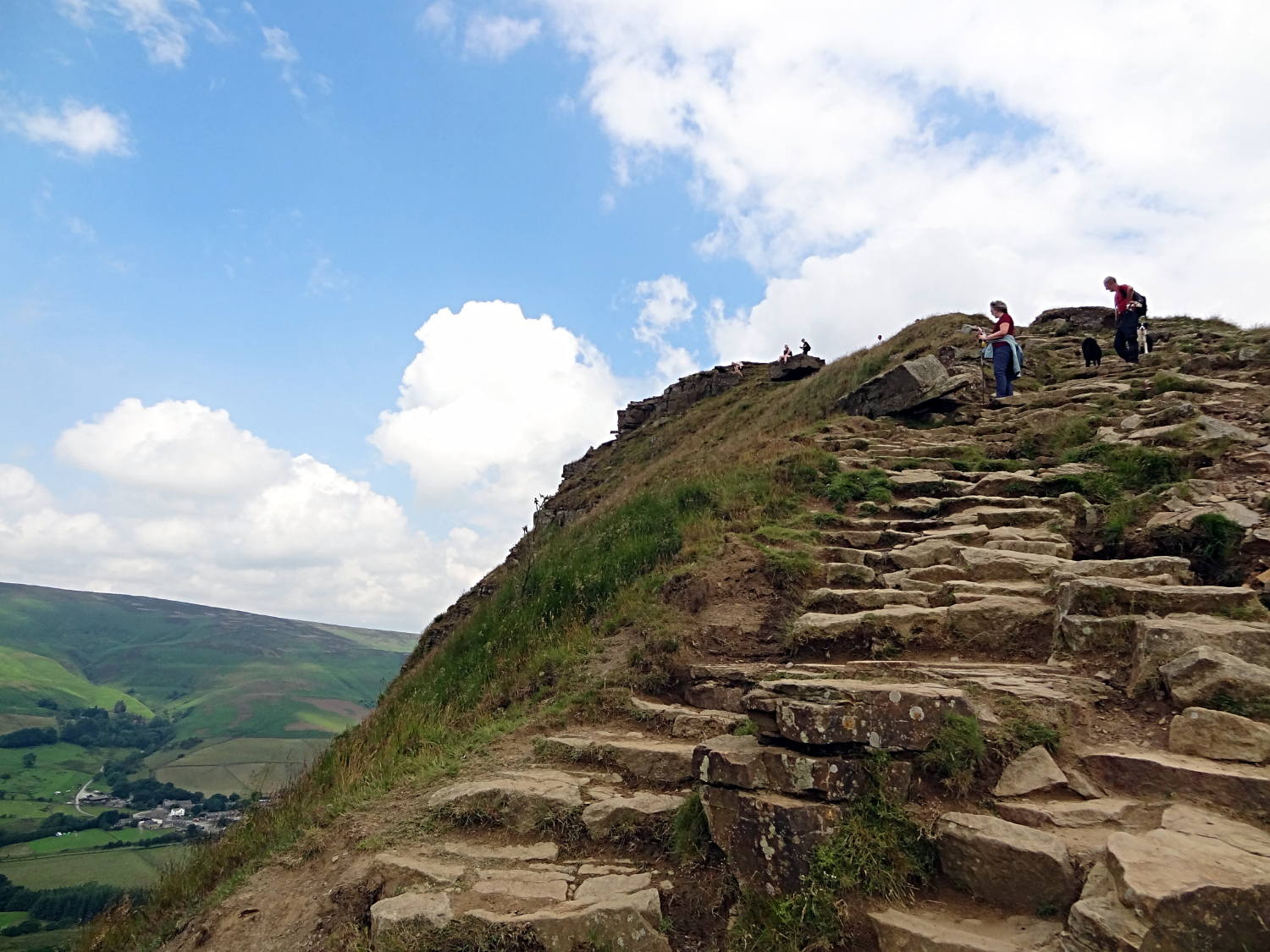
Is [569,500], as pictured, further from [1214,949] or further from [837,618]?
[1214,949]

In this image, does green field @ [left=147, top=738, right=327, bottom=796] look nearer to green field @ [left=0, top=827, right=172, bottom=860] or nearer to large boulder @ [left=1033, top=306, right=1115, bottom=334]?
green field @ [left=0, top=827, right=172, bottom=860]

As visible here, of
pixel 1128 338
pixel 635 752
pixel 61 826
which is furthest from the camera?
pixel 61 826

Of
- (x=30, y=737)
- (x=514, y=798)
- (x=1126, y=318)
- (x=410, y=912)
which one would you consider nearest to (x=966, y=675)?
(x=514, y=798)

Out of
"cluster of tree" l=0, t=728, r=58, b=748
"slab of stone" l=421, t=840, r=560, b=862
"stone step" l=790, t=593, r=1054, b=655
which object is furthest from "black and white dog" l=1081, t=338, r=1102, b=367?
"cluster of tree" l=0, t=728, r=58, b=748

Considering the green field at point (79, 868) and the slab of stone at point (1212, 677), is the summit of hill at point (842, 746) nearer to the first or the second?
the slab of stone at point (1212, 677)

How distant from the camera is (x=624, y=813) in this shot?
5.39 metres

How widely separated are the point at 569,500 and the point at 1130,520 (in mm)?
22978

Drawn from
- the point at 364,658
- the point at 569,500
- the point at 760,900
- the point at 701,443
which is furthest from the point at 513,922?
the point at 364,658

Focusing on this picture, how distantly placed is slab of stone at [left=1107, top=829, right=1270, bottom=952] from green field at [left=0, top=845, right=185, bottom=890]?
113 ft

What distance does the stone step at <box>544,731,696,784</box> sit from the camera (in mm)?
5934

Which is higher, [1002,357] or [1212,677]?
[1002,357]

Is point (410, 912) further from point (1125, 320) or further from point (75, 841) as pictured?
point (75, 841)

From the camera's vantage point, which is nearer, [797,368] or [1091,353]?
[1091,353]

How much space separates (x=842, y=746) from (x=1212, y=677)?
2451 millimetres
